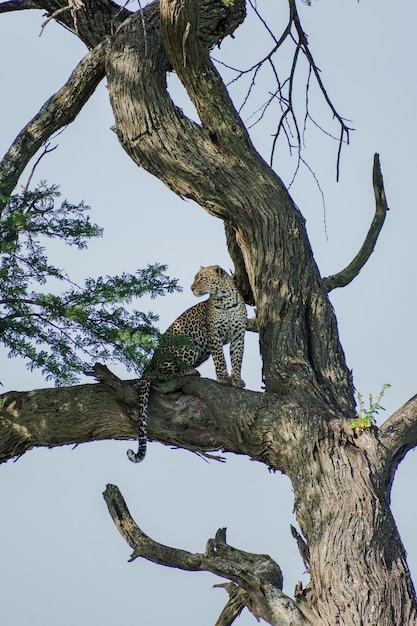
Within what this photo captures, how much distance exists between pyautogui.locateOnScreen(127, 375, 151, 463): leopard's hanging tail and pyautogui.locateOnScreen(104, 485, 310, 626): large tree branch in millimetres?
416

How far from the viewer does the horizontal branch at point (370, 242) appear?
8.06 m

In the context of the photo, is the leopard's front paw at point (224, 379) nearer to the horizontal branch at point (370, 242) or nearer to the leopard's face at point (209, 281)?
the leopard's face at point (209, 281)

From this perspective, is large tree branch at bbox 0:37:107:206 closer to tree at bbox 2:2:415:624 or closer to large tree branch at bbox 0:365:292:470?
tree at bbox 2:2:415:624

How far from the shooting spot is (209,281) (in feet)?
Result: 27.8

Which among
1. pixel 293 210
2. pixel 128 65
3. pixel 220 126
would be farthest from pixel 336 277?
pixel 128 65

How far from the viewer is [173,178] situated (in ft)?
25.1

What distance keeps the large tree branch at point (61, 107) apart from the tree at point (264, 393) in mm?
12

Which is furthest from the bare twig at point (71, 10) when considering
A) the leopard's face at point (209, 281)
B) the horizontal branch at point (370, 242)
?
the horizontal branch at point (370, 242)

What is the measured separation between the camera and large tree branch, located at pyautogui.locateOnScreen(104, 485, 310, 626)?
21.6 feet

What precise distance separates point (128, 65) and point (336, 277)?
2095mm

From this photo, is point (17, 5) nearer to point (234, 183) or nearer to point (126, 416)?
point (234, 183)

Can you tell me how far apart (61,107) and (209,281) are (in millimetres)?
1677

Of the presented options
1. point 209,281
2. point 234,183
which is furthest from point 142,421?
point 234,183

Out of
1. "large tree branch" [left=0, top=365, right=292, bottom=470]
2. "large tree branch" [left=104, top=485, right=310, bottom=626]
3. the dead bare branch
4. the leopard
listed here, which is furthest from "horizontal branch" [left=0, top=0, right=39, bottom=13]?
the dead bare branch
